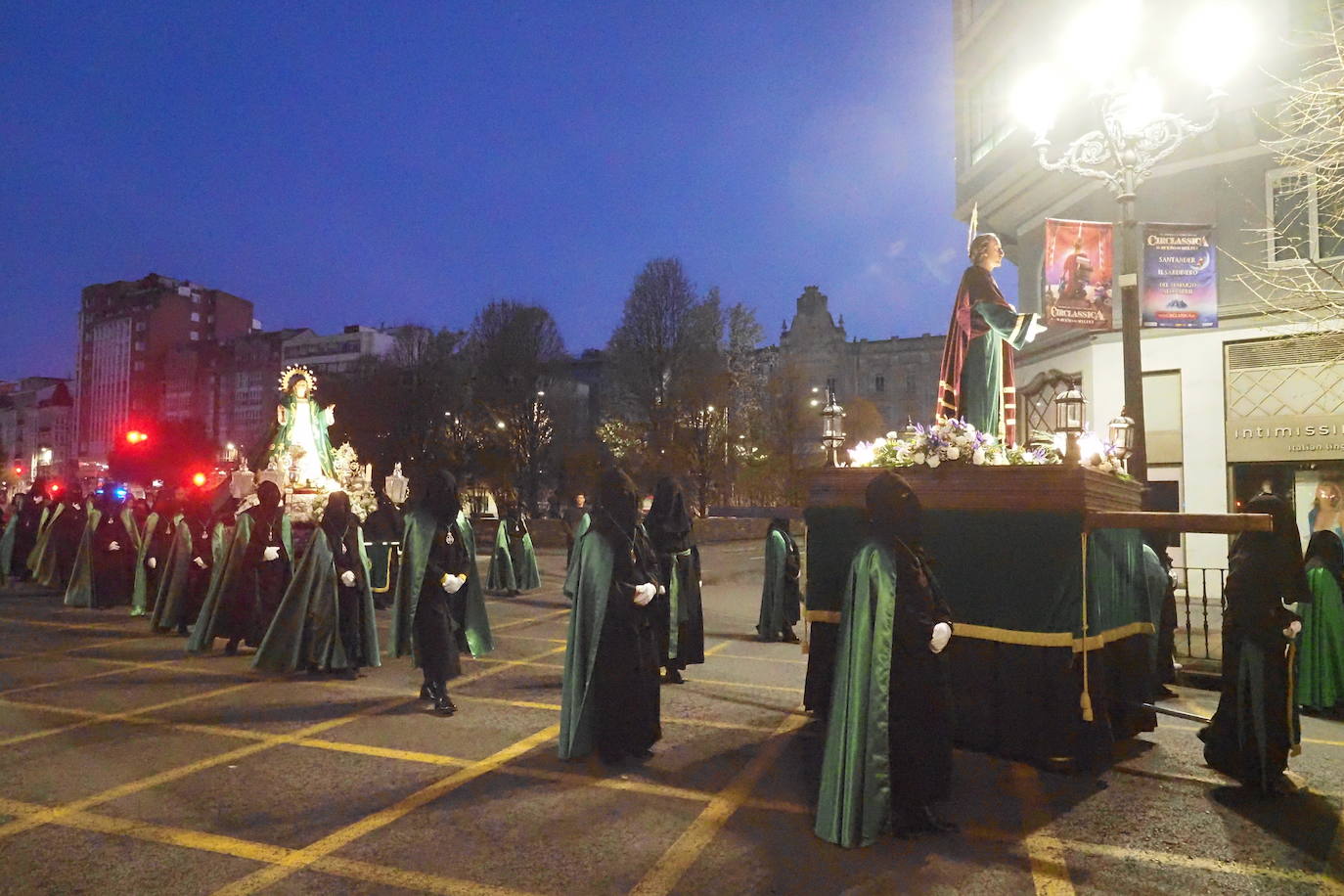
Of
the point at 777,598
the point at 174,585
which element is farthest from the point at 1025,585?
the point at 174,585

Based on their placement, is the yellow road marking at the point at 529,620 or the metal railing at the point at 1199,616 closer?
the metal railing at the point at 1199,616

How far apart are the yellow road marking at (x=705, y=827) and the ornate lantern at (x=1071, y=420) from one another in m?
3.15

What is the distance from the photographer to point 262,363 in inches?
3492

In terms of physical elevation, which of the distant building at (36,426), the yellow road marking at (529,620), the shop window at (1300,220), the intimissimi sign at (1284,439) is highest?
the distant building at (36,426)

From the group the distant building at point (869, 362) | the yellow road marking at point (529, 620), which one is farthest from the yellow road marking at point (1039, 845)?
the distant building at point (869, 362)

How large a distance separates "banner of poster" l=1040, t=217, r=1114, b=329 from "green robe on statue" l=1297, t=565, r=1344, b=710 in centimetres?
939

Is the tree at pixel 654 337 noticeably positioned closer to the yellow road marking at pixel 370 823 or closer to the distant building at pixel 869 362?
the distant building at pixel 869 362

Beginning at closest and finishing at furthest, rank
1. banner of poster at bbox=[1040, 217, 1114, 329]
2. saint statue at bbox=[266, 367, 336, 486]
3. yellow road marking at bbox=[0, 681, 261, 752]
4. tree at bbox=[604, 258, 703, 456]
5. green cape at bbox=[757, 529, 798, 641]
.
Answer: yellow road marking at bbox=[0, 681, 261, 752]
green cape at bbox=[757, 529, 798, 641]
banner of poster at bbox=[1040, 217, 1114, 329]
saint statue at bbox=[266, 367, 336, 486]
tree at bbox=[604, 258, 703, 456]

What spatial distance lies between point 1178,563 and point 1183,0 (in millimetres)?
11527

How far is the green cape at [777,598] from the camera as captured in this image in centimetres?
1230

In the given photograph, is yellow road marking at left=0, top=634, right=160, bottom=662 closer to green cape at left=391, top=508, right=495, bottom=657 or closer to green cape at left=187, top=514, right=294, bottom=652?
green cape at left=187, top=514, right=294, bottom=652

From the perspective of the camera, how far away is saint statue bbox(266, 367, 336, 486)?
70.4 ft

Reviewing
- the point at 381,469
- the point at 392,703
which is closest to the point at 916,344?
the point at 381,469

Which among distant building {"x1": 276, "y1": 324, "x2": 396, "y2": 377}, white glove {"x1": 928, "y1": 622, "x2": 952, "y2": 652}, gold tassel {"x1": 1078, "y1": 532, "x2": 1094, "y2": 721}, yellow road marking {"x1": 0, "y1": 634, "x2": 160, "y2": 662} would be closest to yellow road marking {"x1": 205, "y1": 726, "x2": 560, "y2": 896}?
white glove {"x1": 928, "y1": 622, "x2": 952, "y2": 652}
